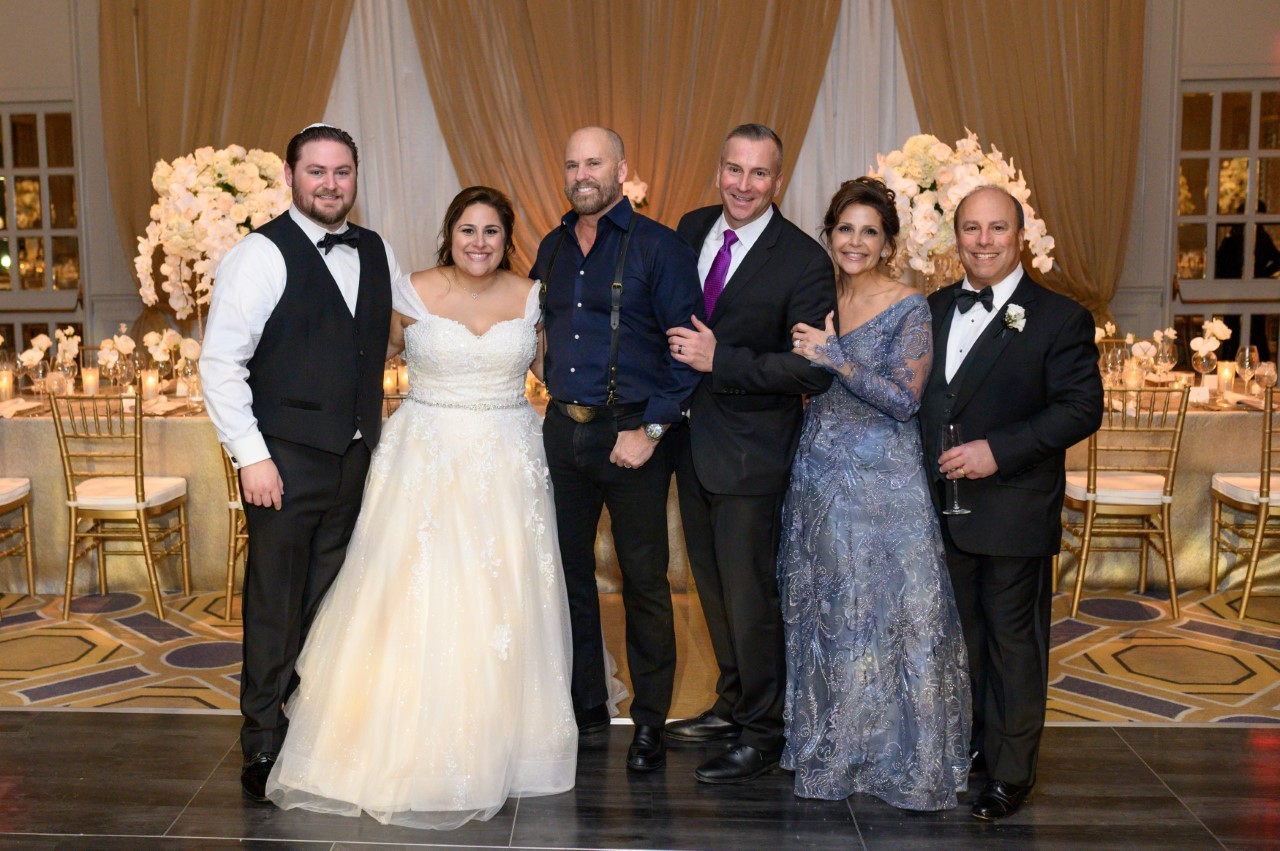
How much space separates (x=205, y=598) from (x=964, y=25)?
217 inches

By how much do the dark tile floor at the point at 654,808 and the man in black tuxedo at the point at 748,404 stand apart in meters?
0.27

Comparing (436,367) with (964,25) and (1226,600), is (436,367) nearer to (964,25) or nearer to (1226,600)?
(1226,600)

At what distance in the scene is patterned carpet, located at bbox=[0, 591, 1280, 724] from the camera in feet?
13.9

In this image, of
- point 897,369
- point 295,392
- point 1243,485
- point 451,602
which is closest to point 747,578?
point 897,369

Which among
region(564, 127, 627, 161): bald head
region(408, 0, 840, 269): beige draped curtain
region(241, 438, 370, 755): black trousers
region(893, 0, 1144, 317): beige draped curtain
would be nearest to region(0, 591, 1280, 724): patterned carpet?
region(241, 438, 370, 755): black trousers

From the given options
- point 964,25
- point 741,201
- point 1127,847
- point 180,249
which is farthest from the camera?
point 964,25

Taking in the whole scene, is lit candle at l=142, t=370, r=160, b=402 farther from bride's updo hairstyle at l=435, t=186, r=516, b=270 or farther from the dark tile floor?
bride's updo hairstyle at l=435, t=186, r=516, b=270

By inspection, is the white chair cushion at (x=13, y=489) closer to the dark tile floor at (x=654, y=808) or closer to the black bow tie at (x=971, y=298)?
the dark tile floor at (x=654, y=808)

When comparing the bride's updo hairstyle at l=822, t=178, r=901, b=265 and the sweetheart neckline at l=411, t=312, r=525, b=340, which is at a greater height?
the bride's updo hairstyle at l=822, t=178, r=901, b=265

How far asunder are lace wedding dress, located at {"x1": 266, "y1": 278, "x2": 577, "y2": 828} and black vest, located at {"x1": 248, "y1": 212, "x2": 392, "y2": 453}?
18 cm

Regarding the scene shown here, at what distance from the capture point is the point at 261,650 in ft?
11.2

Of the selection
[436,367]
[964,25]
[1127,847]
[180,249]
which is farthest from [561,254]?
[964,25]

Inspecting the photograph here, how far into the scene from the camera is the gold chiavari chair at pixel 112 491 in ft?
17.0

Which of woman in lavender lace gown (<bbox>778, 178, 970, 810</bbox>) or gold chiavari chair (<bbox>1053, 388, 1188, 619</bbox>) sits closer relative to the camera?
woman in lavender lace gown (<bbox>778, 178, 970, 810</bbox>)
